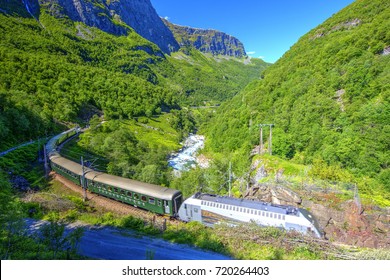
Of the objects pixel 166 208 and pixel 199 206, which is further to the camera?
pixel 166 208

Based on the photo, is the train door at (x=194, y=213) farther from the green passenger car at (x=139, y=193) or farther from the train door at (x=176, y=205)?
the green passenger car at (x=139, y=193)

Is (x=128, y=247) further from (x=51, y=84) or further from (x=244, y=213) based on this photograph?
(x=51, y=84)

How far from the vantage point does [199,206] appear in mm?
24094

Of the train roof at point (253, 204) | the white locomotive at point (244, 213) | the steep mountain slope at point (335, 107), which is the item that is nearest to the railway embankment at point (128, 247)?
the white locomotive at point (244, 213)

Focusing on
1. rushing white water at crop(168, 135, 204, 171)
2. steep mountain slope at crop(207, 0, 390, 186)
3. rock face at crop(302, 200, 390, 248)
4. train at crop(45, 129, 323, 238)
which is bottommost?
rushing white water at crop(168, 135, 204, 171)

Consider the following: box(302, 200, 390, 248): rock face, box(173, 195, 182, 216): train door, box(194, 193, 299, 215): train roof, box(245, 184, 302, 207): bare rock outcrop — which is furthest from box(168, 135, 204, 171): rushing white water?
box(302, 200, 390, 248): rock face

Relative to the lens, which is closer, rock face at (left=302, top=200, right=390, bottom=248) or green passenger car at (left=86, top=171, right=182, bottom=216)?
rock face at (left=302, top=200, right=390, bottom=248)

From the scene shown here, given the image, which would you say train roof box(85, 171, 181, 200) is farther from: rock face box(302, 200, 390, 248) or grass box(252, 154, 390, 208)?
rock face box(302, 200, 390, 248)

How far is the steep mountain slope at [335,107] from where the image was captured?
34.2 meters

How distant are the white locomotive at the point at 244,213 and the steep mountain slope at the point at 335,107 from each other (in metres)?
17.9

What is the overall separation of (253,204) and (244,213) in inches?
51.5

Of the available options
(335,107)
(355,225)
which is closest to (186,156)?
(335,107)

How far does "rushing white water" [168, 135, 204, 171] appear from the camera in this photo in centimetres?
6834

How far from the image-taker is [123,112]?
106m
